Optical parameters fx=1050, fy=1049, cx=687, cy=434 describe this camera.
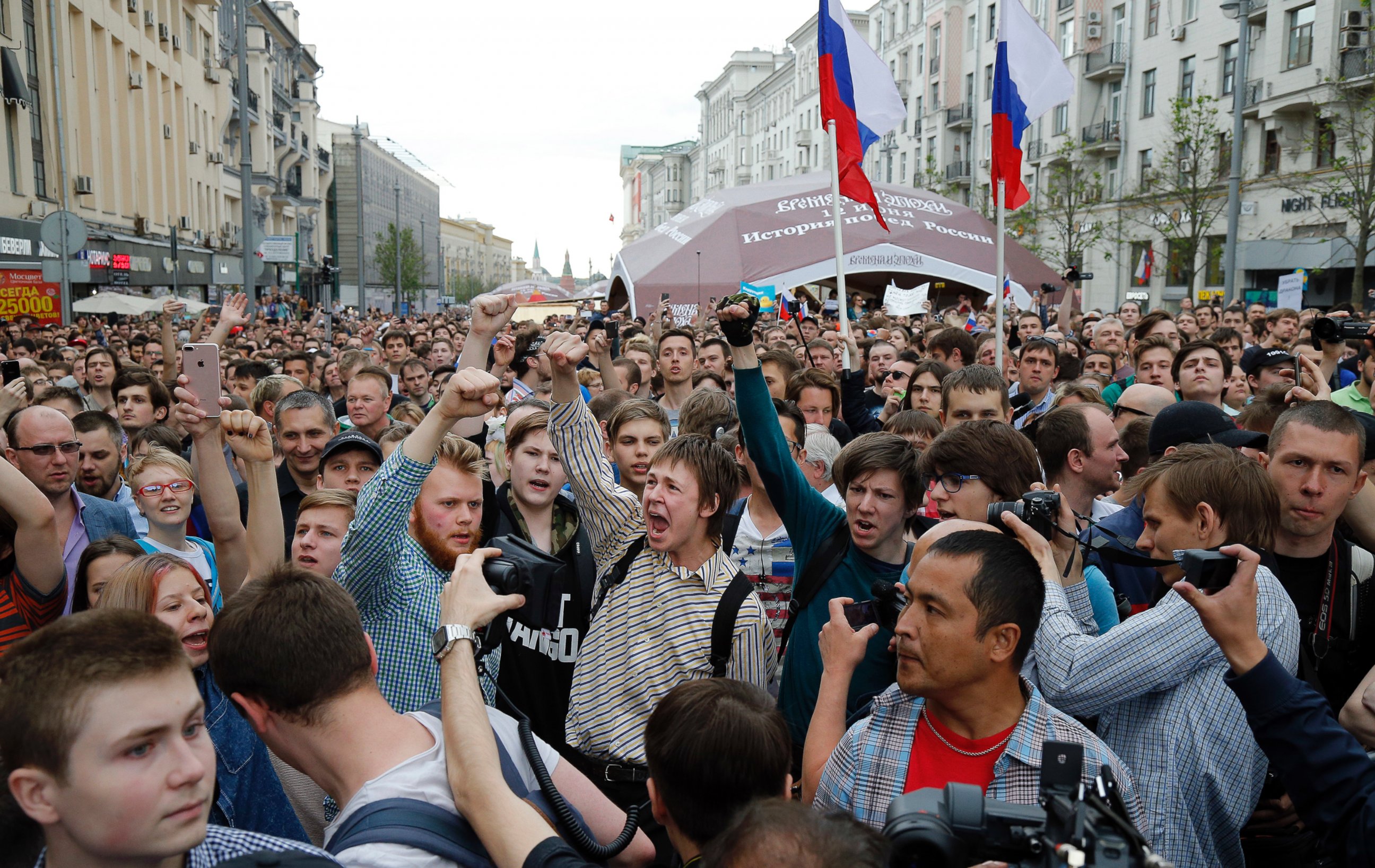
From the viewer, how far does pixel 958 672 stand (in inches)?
91.6

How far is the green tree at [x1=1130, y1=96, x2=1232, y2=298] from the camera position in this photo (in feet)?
95.1

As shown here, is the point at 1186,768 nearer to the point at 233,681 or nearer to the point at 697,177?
the point at 233,681

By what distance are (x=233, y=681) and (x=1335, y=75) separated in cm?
3320

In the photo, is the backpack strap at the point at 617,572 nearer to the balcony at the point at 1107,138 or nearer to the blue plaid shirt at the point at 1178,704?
the blue plaid shirt at the point at 1178,704

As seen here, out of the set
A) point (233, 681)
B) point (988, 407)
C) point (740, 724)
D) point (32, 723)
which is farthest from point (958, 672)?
point (988, 407)

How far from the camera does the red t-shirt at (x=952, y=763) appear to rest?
92.2 inches

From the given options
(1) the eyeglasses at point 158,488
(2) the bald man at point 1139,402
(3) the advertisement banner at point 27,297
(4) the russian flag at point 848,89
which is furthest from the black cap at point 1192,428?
(3) the advertisement banner at point 27,297

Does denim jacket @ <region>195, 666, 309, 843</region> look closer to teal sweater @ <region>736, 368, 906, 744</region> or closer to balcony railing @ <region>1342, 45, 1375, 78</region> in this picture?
teal sweater @ <region>736, 368, 906, 744</region>

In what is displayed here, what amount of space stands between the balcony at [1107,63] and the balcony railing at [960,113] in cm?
1172

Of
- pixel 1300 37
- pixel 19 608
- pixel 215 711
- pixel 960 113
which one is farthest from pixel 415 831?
pixel 960 113

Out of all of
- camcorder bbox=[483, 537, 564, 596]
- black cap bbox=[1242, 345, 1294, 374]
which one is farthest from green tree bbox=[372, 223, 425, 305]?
camcorder bbox=[483, 537, 564, 596]

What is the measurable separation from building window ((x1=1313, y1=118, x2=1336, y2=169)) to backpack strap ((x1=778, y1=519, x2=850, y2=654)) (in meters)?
27.7

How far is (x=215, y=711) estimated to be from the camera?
3023mm

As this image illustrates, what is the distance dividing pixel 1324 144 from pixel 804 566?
30.0 metres
